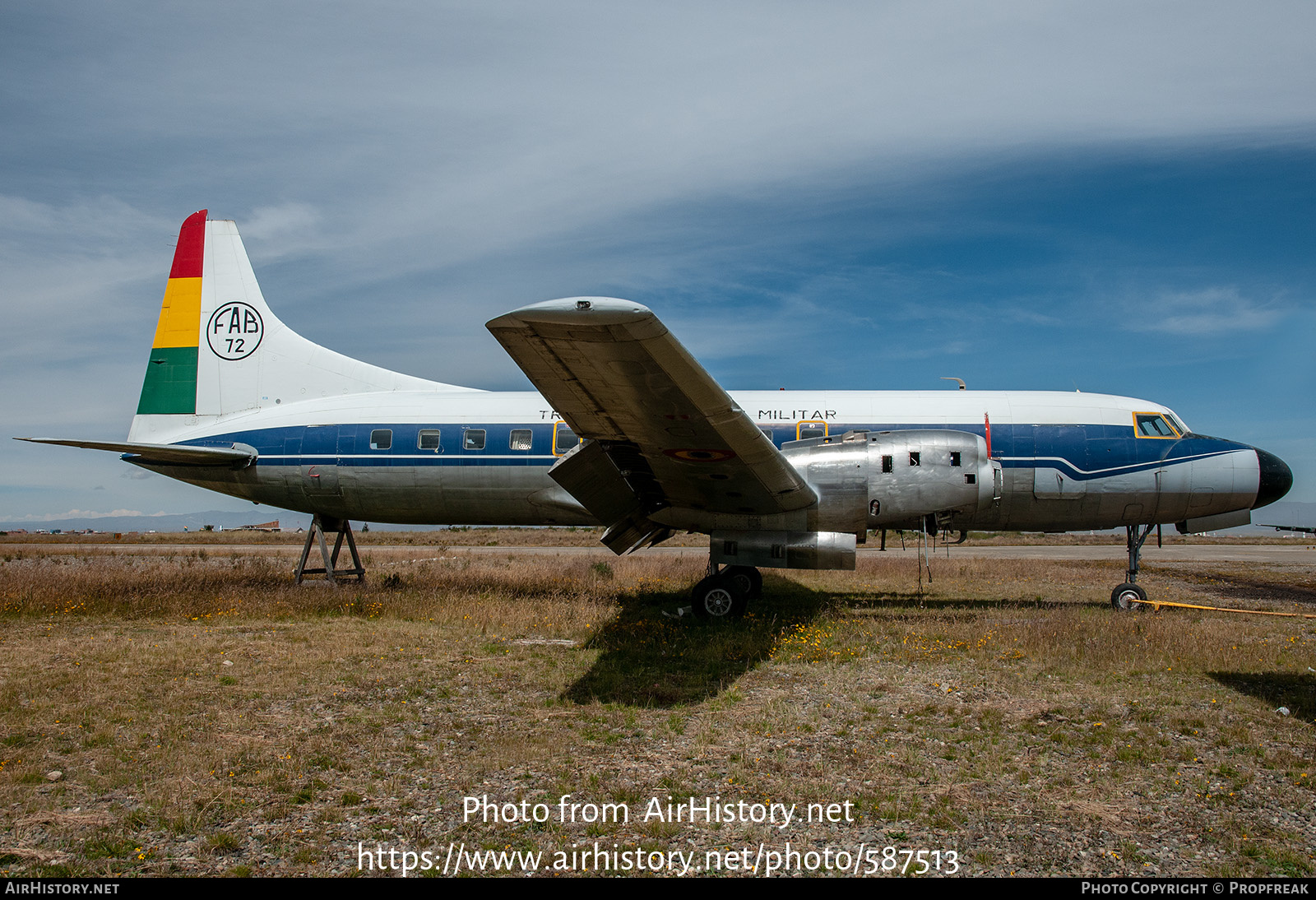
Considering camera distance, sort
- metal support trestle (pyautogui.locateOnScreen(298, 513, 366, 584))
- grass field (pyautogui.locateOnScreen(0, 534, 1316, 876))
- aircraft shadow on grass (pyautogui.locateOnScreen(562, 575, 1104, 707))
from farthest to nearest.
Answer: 1. metal support trestle (pyautogui.locateOnScreen(298, 513, 366, 584))
2. aircraft shadow on grass (pyautogui.locateOnScreen(562, 575, 1104, 707))
3. grass field (pyautogui.locateOnScreen(0, 534, 1316, 876))

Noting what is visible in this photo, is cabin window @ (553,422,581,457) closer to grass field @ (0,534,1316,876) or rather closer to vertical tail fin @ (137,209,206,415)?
grass field @ (0,534,1316,876)

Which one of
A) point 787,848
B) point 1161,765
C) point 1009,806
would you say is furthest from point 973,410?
point 787,848

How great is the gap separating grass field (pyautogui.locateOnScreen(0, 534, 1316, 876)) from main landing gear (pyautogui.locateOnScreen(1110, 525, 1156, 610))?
0.79 m

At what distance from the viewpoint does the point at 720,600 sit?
12.0 m

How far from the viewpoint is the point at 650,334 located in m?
6.35

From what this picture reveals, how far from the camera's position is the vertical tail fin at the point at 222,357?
51.3 feet

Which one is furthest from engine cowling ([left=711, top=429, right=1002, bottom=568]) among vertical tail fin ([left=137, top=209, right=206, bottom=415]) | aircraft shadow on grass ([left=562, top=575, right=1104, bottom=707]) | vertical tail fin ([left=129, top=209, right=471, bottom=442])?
vertical tail fin ([left=137, top=209, right=206, bottom=415])

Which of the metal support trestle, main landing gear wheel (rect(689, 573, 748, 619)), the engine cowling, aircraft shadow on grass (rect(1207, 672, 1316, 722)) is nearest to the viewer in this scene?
aircraft shadow on grass (rect(1207, 672, 1316, 722))

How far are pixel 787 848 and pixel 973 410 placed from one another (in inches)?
432

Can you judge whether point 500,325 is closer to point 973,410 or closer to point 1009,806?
point 1009,806

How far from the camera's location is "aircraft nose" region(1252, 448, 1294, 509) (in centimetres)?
1296

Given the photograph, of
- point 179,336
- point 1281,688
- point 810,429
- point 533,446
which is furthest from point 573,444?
point 1281,688

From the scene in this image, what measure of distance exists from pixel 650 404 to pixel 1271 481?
468 inches

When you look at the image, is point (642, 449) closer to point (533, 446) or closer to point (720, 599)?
point (720, 599)
